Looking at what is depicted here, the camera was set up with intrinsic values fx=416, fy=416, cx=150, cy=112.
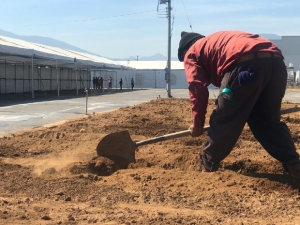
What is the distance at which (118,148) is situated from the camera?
565 cm

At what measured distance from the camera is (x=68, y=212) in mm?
3771

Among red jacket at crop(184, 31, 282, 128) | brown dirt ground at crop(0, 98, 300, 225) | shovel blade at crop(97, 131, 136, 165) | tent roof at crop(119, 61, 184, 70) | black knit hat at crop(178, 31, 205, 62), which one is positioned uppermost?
tent roof at crop(119, 61, 184, 70)

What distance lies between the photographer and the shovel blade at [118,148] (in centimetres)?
560

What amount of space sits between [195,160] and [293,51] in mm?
73544

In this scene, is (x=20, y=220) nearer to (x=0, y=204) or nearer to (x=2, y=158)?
(x=0, y=204)

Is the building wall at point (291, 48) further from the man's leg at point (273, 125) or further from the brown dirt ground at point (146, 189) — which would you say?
the man's leg at point (273, 125)

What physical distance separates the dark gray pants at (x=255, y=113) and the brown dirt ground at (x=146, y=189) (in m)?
0.36

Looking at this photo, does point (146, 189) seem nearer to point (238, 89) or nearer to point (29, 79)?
point (238, 89)

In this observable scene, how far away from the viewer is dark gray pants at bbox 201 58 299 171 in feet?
13.1

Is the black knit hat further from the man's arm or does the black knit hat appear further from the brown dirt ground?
the brown dirt ground

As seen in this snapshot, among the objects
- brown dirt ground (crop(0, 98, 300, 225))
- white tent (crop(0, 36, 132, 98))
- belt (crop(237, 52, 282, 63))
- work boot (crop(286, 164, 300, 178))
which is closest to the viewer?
brown dirt ground (crop(0, 98, 300, 225))

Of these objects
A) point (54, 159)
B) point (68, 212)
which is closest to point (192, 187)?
point (68, 212)

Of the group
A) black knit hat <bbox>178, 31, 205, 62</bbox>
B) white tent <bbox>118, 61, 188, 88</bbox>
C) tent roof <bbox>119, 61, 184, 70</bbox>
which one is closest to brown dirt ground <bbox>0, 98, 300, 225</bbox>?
black knit hat <bbox>178, 31, 205, 62</bbox>

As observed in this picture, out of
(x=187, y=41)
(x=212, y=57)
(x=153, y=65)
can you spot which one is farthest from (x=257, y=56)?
(x=153, y=65)
